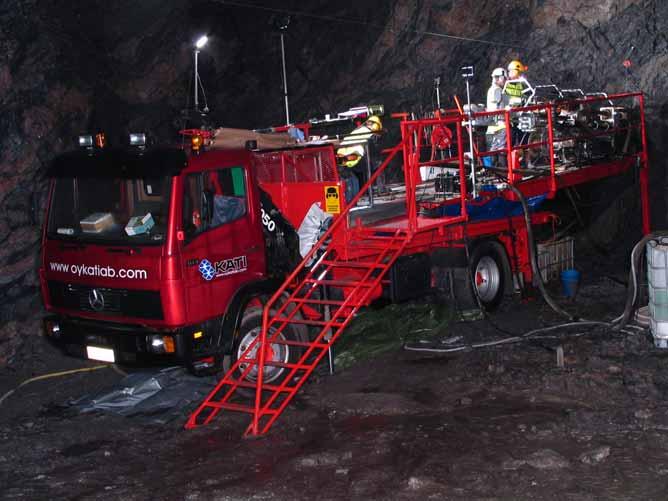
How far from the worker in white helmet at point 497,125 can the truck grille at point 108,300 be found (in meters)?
6.21

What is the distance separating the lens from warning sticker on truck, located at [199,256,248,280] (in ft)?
26.6

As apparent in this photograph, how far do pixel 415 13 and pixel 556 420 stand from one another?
51.5 feet

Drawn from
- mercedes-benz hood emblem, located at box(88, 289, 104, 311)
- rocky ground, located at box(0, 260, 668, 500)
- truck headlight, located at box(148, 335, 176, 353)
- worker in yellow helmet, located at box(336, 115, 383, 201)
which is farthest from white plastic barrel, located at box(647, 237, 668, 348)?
mercedes-benz hood emblem, located at box(88, 289, 104, 311)

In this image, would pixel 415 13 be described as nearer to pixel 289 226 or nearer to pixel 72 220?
pixel 289 226

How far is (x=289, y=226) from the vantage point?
30.6 ft

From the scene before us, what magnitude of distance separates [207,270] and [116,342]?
1108 mm

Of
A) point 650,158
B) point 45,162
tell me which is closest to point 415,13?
point 650,158

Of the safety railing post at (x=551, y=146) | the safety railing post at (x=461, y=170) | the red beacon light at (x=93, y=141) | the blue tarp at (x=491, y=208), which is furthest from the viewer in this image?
the safety railing post at (x=551, y=146)

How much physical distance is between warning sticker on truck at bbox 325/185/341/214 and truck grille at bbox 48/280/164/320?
95.1 inches

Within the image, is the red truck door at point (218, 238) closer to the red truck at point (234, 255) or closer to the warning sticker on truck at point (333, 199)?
the red truck at point (234, 255)

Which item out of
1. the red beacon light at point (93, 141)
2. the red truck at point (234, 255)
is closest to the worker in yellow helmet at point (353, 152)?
the red truck at point (234, 255)

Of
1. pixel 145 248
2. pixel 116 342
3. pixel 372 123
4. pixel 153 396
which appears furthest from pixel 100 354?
pixel 372 123

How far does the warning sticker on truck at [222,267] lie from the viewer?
8.09 metres

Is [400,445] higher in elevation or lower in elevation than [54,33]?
lower
